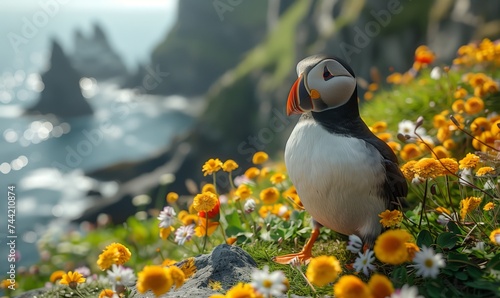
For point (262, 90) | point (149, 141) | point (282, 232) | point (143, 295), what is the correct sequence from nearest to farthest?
point (143, 295) < point (282, 232) < point (262, 90) < point (149, 141)

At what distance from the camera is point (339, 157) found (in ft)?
6.70

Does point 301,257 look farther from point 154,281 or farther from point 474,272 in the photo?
point 154,281

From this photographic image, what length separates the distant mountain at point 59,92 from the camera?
49.1m

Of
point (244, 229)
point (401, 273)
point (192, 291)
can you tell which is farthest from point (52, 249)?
point (401, 273)

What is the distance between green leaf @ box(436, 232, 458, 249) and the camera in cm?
199

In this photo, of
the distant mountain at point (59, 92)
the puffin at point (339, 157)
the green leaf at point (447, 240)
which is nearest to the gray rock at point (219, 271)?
the puffin at point (339, 157)

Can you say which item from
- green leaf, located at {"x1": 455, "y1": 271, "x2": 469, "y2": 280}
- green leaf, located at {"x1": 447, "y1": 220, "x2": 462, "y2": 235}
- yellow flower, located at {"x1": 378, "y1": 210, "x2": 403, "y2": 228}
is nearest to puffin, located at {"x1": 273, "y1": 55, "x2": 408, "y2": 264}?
yellow flower, located at {"x1": 378, "y1": 210, "x2": 403, "y2": 228}

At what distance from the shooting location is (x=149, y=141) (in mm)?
48656

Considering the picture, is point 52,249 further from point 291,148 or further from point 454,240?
point 454,240

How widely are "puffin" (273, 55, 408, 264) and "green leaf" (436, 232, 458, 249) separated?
0.21 m

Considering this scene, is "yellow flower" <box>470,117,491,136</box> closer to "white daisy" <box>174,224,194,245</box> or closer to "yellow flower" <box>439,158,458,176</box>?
"yellow flower" <box>439,158,458,176</box>

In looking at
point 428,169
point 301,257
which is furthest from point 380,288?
point 301,257

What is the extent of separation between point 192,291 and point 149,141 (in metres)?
47.7

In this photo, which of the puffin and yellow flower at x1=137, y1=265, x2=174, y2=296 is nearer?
yellow flower at x1=137, y1=265, x2=174, y2=296
